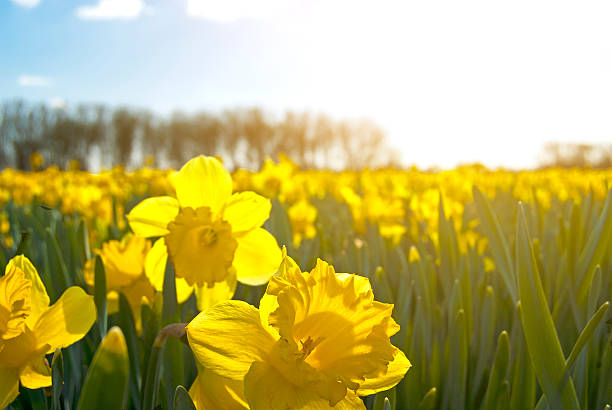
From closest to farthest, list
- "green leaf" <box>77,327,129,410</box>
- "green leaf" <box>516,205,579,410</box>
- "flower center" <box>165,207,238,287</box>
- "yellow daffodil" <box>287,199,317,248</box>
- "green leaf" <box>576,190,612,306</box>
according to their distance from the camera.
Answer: "green leaf" <box>77,327,129,410</box>
"green leaf" <box>516,205,579,410</box>
"flower center" <box>165,207,238,287</box>
"green leaf" <box>576,190,612,306</box>
"yellow daffodil" <box>287,199,317,248</box>

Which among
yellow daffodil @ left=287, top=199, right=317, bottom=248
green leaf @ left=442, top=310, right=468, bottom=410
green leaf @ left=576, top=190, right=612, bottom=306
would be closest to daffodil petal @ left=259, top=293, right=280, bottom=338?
green leaf @ left=442, top=310, right=468, bottom=410

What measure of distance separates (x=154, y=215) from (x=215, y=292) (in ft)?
0.58

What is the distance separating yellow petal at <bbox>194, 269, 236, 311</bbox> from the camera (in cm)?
82

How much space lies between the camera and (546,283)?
1290 millimetres

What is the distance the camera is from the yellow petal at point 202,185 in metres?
0.84

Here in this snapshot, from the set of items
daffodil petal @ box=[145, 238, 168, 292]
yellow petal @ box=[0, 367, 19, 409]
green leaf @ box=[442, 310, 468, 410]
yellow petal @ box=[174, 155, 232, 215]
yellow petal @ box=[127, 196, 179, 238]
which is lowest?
green leaf @ box=[442, 310, 468, 410]

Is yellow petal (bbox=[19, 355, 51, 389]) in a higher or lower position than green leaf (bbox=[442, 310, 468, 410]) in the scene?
higher

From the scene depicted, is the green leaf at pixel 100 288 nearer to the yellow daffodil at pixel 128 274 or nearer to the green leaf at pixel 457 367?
the yellow daffodil at pixel 128 274

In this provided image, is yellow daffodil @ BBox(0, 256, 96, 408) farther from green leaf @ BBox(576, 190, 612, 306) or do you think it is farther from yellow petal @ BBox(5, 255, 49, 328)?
green leaf @ BBox(576, 190, 612, 306)

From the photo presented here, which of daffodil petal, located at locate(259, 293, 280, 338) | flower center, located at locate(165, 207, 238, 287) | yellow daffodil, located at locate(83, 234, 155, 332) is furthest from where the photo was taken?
yellow daffodil, located at locate(83, 234, 155, 332)

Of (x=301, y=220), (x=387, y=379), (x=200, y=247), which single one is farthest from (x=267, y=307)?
(x=301, y=220)

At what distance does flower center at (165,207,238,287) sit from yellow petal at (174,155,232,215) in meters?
0.02

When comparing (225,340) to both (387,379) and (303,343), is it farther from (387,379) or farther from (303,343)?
(387,379)

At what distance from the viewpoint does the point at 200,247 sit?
0.84 m
